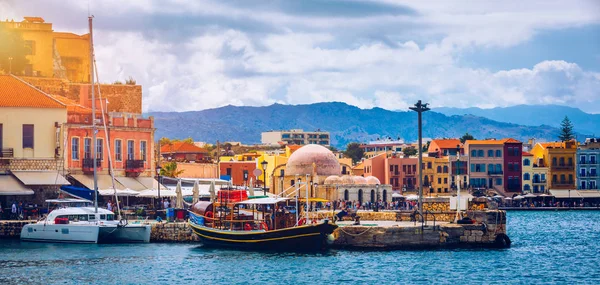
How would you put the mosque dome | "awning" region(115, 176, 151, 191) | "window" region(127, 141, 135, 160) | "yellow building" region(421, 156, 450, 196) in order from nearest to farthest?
"awning" region(115, 176, 151, 191)
"window" region(127, 141, 135, 160)
the mosque dome
"yellow building" region(421, 156, 450, 196)

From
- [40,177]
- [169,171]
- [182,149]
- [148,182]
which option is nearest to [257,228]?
[40,177]

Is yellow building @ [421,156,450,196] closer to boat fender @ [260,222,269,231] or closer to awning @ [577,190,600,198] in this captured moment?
awning @ [577,190,600,198]

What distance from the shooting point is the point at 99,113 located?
218 ft

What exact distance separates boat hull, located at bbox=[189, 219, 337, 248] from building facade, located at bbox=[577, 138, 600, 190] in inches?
3113

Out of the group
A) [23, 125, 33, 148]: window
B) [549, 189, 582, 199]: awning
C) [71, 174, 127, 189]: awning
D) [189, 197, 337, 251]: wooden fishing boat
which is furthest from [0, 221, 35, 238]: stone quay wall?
[549, 189, 582, 199]: awning

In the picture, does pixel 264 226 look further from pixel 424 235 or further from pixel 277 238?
pixel 424 235

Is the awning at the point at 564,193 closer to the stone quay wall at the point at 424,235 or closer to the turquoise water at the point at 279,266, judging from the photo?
the turquoise water at the point at 279,266

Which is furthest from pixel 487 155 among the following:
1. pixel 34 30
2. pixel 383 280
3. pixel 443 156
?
pixel 383 280

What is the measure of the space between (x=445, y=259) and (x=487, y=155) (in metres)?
77.3

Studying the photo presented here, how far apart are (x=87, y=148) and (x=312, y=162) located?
26.6 metres

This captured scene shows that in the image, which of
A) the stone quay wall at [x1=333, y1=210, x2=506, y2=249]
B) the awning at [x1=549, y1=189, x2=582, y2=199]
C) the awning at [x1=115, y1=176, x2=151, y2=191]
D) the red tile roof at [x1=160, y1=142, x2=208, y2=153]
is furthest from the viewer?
the red tile roof at [x1=160, y1=142, x2=208, y2=153]

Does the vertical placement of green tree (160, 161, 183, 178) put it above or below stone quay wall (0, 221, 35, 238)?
above

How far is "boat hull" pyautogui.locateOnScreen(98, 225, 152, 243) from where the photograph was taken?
166ft

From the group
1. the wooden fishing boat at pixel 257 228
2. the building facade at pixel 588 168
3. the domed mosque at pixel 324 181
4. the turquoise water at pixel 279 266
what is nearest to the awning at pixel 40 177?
the turquoise water at pixel 279 266
